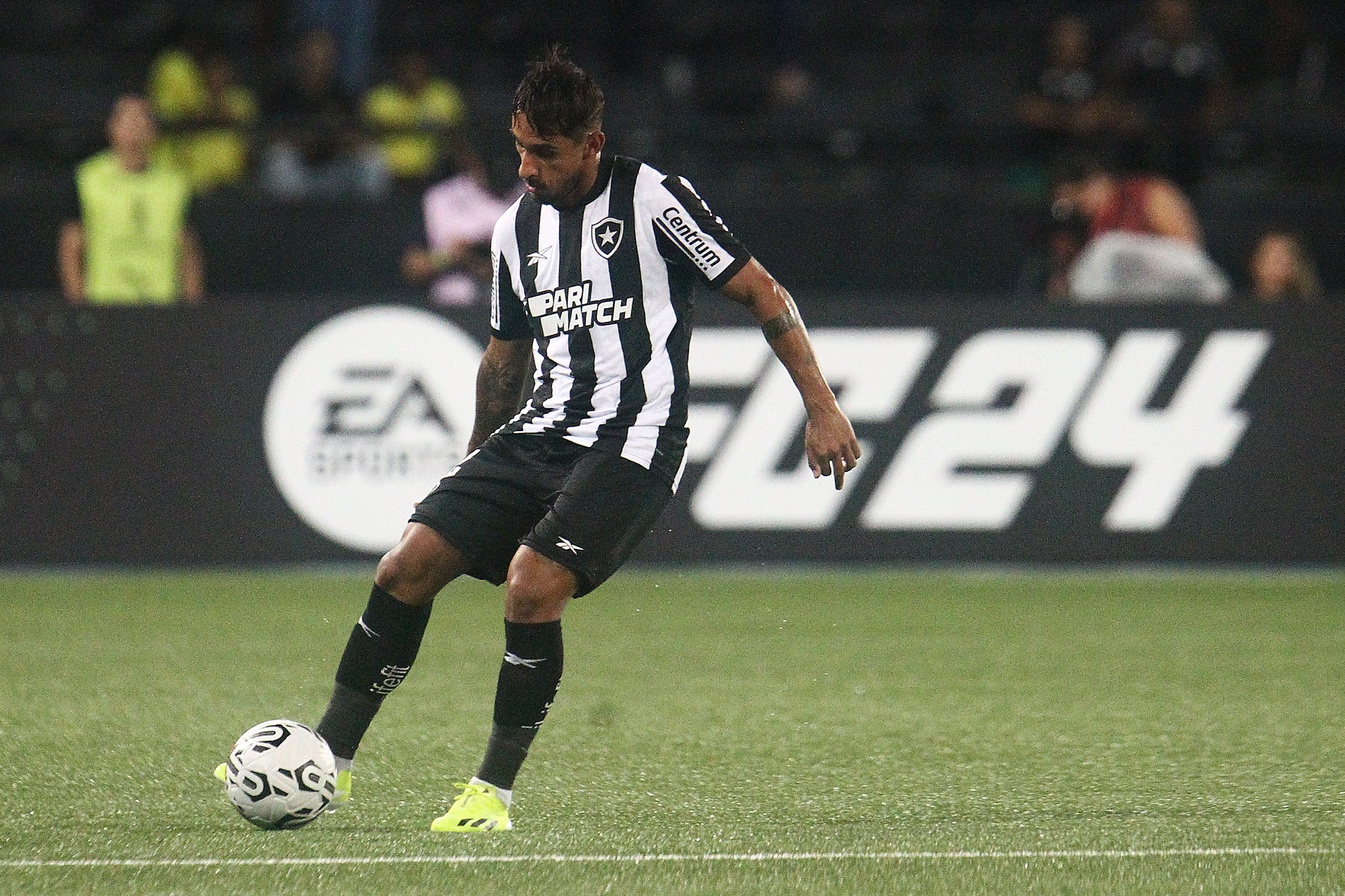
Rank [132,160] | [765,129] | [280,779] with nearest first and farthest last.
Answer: [280,779]
[132,160]
[765,129]

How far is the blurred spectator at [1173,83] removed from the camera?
11328 millimetres

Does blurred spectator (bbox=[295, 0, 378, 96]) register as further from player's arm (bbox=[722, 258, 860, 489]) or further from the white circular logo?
player's arm (bbox=[722, 258, 860, 489])

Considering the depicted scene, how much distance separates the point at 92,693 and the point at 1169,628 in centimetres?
399

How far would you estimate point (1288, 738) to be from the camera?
17.5 feet

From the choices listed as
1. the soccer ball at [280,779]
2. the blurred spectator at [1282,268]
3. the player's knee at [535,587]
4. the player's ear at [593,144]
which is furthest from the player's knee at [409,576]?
the blurred spectator at [1282,268]

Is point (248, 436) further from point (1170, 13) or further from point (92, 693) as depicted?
point (1170, 13)

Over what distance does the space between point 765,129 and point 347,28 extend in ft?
8.65

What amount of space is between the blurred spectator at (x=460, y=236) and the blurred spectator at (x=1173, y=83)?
12.4 feet

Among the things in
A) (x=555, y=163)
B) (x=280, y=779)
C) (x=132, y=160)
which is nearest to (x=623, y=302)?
(x=555, y=163)

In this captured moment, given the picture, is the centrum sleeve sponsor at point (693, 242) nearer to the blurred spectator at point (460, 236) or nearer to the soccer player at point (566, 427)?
the soccer player at point (566, 427)

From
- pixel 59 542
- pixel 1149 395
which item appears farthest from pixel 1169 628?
pixel 59 542

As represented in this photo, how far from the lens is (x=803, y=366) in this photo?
13.8ft

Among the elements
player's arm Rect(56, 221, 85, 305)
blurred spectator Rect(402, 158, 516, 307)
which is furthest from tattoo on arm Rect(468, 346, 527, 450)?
player's arm Rect(56, 221, 85, 305)

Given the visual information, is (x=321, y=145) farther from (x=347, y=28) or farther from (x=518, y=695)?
(x=518, y=695)
